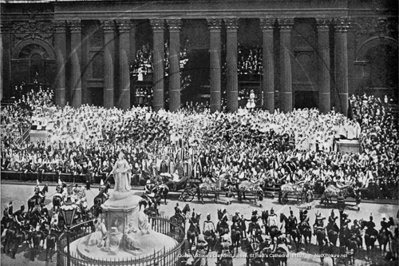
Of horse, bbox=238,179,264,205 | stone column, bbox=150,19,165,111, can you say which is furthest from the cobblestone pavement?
stone column, bbox=150,19,165,111

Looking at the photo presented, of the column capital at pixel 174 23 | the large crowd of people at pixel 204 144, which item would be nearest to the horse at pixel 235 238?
the large crowd of people at pixel 204 144

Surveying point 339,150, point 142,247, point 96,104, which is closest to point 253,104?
point 339,150

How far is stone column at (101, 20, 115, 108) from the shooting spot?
16.7 meters

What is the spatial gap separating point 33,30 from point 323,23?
391 inches

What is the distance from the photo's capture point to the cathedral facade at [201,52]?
15.9 m

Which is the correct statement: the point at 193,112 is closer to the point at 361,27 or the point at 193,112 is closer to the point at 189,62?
the point at 189,62

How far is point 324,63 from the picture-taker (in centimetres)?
1639

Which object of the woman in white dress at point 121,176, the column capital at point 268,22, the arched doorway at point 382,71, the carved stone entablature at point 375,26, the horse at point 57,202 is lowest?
the horse at point 57,202

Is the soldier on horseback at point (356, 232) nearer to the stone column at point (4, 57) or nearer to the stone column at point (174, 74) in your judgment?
the stone column at point (174, 74)

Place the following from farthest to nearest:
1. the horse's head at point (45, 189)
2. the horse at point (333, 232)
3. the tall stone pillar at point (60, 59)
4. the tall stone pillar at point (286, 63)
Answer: the tall stone pillar at point (286, 63) → the tall stone pillar at point (60, 59) → the horse's head at point (45, 189) → the horse at point (333, 232)

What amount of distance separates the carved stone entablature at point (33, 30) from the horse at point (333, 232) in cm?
1091

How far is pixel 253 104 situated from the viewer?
1770cm

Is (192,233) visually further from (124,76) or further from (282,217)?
(124,76)

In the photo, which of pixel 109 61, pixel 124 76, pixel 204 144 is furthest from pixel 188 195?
pixel 109 61
